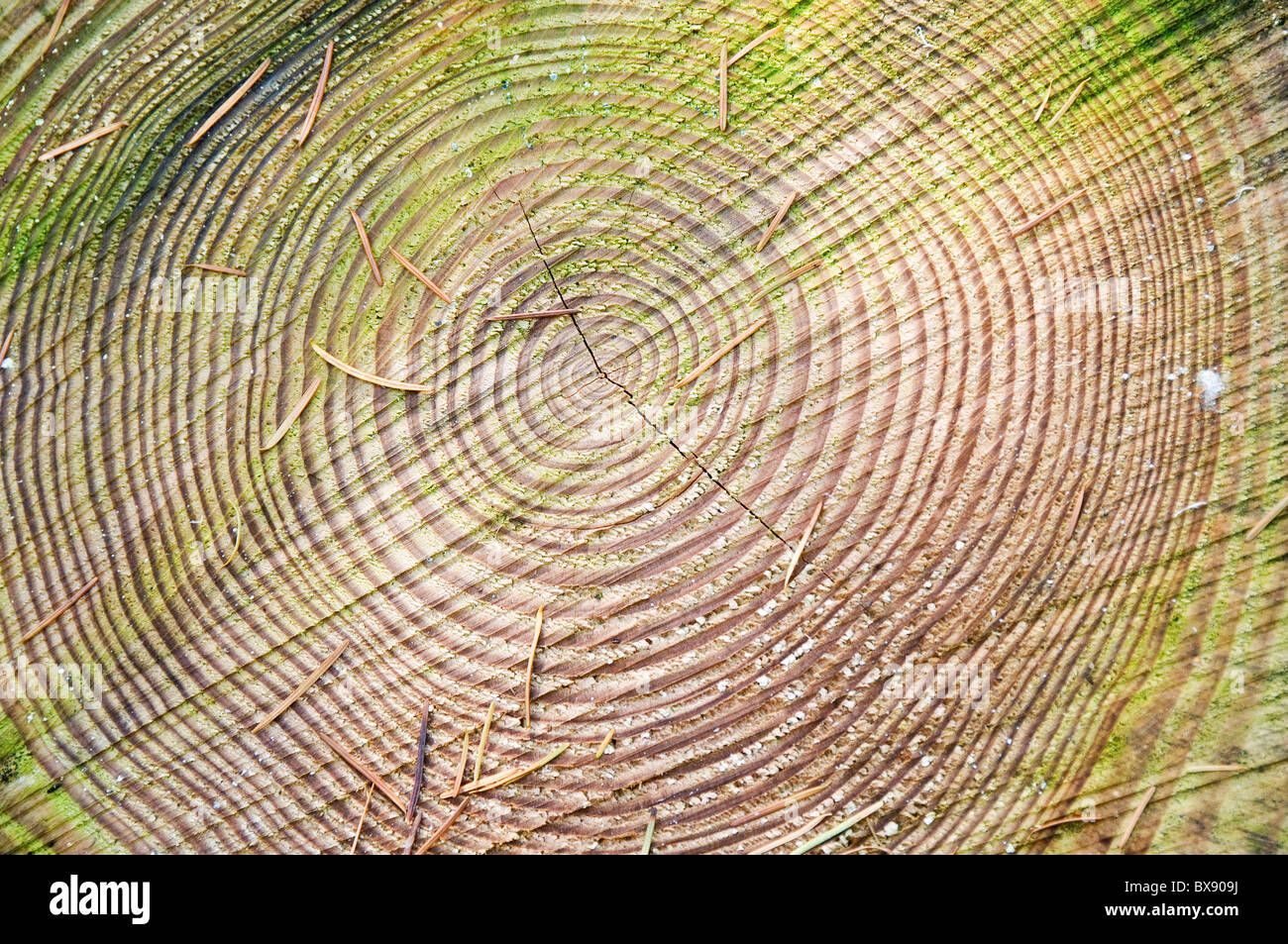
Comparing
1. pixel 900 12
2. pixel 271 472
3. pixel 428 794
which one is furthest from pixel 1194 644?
pixel 271 472

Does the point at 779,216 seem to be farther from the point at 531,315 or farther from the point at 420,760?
the point at 420,760

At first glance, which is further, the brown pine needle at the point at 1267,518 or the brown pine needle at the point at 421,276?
the brown pine needle at the point at 421,276

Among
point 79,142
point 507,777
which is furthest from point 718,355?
point 79,142

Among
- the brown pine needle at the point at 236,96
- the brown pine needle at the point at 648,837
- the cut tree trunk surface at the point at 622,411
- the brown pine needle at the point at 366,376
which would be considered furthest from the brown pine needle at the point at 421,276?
the brown pine needle at the point at 648,837

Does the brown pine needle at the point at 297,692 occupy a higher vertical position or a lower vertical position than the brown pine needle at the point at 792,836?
higher

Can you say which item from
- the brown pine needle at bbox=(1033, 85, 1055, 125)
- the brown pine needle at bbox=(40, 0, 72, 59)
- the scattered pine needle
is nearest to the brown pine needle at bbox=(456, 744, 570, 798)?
the scattered pine needle

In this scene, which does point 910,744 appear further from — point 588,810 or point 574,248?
point 574,248

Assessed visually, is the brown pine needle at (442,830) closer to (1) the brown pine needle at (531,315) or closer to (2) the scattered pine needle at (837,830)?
(2) the scattered pine needle at (837,830)
